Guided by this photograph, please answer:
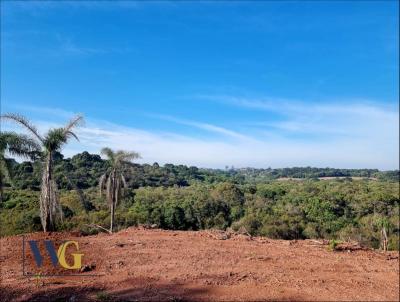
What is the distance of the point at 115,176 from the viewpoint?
621 inches

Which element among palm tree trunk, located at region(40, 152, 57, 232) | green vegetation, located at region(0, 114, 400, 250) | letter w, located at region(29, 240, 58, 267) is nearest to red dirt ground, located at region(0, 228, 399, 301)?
letter w, located at region(29, 240, 58, 267)

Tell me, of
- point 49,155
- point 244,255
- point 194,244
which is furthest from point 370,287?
point 49,155

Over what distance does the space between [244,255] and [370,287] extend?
2.60 m

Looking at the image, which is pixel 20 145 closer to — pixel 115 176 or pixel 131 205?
pixel 115 176

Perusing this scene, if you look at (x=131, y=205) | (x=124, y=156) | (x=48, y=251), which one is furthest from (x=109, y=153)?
(x=131, y=205)

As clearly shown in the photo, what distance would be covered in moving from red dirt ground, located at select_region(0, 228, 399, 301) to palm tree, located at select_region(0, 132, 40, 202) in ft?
7.83

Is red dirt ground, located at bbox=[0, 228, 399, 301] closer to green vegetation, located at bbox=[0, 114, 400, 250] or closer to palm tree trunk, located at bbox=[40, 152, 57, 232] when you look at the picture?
palm tree trunk, located at bbox=[40, 152, 57, 232]

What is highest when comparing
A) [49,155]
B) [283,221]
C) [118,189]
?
[49,155]

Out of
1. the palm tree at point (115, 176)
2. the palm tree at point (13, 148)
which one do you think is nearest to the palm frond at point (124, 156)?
the palm tree at point (115, 176)

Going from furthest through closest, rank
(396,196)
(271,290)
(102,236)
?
→ (396,196)
(102,236)
(271,290)

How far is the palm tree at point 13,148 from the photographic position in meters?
11.0

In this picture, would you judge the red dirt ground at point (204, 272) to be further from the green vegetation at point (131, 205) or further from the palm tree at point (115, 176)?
the palm tree at point (115, 176)

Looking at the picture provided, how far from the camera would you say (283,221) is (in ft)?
91.6

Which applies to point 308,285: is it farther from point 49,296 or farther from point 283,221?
point 283,221
